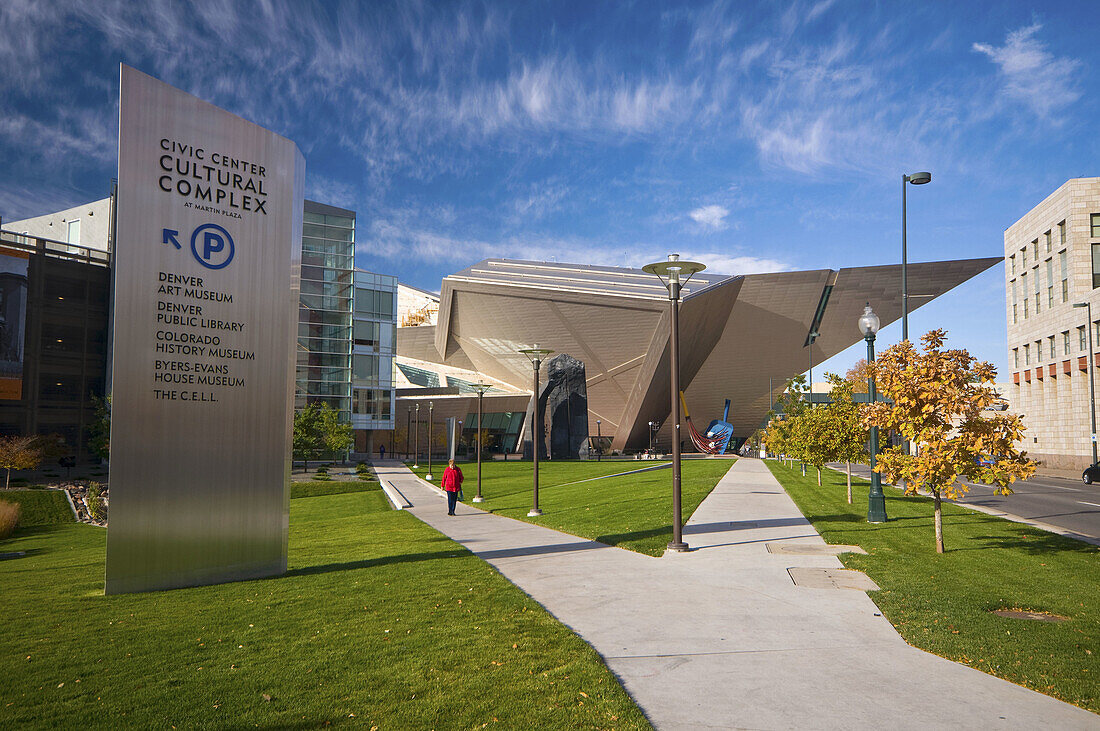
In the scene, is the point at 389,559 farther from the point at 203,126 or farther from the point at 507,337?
the point at 507,337

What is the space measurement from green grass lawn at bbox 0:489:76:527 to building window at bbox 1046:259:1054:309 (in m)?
63.1

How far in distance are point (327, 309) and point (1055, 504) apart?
174 ft

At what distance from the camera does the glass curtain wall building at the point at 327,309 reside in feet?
197

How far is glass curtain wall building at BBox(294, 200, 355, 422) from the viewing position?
6009 centimetres

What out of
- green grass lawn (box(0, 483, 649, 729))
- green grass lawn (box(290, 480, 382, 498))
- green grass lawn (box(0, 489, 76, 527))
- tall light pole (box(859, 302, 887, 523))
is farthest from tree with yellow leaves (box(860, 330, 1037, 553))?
green grass lawn (box(0, 489, 76, 527))

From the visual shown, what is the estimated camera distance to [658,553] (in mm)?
12305

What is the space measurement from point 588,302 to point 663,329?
23.6ft

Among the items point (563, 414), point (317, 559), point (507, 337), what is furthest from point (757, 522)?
point (507, 337)

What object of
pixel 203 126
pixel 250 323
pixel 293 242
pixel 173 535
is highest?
pixel 203 126

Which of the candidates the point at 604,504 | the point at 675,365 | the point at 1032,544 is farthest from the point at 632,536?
the point at 1032,544

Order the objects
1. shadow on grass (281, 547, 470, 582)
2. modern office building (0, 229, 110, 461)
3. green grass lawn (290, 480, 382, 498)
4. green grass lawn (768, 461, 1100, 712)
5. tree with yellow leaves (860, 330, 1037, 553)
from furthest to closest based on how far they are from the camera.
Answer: modern office building (0, 229, 110, 461), green grass lawn (290, 480, 382, 498), tree with yellow leaves (860, 330, 1037, 553), shadow on grass (281, 547, 470, 582), green grass lawn (768, 461, 1100, 712)

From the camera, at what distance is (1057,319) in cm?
5097

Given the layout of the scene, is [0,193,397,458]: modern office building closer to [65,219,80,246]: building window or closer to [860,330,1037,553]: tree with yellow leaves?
[65,219,80,246]: building window

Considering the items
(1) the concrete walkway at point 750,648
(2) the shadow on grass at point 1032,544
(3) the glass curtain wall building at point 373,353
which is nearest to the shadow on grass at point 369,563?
(1) the concrete walkway at point 750,648
